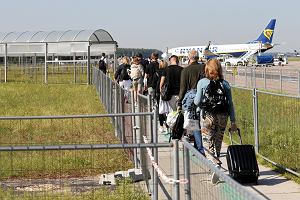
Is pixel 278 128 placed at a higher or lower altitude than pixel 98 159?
higher

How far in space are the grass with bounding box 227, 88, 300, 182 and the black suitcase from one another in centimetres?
85

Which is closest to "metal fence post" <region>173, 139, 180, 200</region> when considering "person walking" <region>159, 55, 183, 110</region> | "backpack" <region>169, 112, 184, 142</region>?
"backpack" <region>169, 112, 184, 142</region>

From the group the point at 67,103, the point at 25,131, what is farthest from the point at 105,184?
the point at 67,103

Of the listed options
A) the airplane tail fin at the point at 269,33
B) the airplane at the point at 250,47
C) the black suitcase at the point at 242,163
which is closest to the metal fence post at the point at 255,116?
the black suitcase at the point at 242,163

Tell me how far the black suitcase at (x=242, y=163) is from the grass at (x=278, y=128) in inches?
33.4

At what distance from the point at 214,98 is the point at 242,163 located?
3.24 ft

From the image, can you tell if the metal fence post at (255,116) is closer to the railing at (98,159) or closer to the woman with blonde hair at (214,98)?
the railing at (98,159)

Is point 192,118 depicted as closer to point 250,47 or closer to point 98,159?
point 98,159

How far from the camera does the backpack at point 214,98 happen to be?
843 centimetres

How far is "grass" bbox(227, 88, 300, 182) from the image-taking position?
9461mm

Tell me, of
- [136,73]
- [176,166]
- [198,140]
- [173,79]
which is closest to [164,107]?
[173,79]

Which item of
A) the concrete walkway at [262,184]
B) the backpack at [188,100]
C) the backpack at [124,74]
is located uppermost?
the backpack at [124,74]

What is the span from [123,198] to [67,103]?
58.1 ft

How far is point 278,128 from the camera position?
33.3 feet
